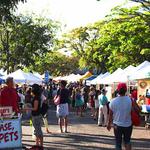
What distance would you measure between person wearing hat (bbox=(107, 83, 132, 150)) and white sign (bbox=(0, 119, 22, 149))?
192cm

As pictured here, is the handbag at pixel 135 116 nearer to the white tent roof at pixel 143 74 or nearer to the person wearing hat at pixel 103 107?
the person wearing hat at pixel 103 107

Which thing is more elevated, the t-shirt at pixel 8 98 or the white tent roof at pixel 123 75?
the white tent roof at pixel 123 75

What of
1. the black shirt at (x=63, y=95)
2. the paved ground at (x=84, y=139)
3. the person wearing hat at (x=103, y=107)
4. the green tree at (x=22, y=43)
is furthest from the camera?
the green tree at (x=22, y=43)

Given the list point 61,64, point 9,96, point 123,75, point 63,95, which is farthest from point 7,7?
point 61,64

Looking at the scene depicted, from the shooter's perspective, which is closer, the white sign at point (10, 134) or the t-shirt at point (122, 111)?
the white sign at point (10, 134)

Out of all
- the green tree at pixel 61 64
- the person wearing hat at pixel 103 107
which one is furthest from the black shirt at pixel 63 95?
the green tree at pixel 61 64

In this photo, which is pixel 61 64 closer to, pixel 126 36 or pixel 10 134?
pixel 126 36

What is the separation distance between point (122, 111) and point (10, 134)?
2.24 meters

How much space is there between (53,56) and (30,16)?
40378mm

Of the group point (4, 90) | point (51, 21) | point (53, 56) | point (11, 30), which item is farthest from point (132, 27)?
point (53, 56)

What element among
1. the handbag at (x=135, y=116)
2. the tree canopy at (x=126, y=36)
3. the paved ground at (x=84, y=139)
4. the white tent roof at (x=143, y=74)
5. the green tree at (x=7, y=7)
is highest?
A: the tree canopy at (x=126, y=36)

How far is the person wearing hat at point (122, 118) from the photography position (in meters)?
9.99

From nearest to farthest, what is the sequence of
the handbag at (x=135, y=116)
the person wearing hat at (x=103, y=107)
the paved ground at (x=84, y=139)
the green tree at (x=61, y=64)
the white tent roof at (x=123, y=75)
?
the handbag at (x=135, y=116), the paved ground at (x=84, y=139), the person wearing hat at (x=103, y=107), the white tent roof at (x=123, y=75), the green tree at (x=61, y=64)

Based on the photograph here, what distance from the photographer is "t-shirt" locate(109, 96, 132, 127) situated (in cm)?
1002
